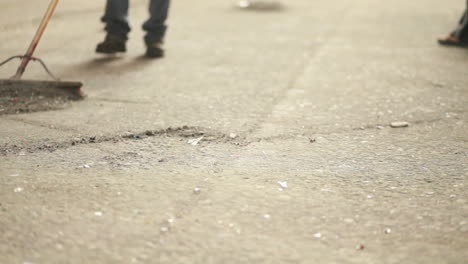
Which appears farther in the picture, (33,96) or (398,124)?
(33,96)

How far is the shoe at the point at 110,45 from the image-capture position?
3.42 m

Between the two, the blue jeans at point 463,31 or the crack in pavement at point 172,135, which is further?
the blue jeans at point 463,31

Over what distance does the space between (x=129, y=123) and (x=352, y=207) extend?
1077mm

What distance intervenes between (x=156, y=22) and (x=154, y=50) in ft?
0.73

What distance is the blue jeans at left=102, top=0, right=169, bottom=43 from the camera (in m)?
3.46

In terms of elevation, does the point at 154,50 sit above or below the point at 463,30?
below

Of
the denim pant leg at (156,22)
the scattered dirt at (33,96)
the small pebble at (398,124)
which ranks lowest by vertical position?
the scattered dirt at (33,96)

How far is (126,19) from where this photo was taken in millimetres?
3488

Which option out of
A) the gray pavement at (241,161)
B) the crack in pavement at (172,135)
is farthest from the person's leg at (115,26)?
the crack in pavement at (172,135)

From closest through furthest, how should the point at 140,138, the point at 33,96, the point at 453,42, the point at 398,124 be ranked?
1. the point at 140,138
2. the point at 398,124
3. the point at 33,96
4. the point at 453,42

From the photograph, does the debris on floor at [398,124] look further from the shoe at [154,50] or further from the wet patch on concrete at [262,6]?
the wet patch on concrete at [262,6]

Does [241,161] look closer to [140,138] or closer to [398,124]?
[140,138]

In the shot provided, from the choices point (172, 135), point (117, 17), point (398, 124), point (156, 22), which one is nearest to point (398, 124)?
point (398, 124)

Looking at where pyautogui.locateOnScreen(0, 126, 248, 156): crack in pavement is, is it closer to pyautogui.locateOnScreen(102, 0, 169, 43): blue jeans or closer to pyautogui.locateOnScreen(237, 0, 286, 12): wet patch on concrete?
pyautogui.locateOnScreen(102, 0, 169, 43): blue jeans
